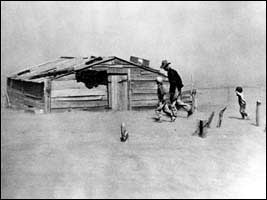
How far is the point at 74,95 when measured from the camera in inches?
789

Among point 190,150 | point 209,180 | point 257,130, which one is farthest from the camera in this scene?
point 257,130

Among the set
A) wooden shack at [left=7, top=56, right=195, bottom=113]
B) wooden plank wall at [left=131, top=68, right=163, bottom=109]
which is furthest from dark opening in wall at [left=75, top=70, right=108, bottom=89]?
wooden plank wall at [left=131, top=68, right=163, bottom=109]

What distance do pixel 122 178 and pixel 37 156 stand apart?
9.41 ft

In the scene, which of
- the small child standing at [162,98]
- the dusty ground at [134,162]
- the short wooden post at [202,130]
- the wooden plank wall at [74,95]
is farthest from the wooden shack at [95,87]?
the short wooden post at [202,130]

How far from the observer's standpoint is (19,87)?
2464cm

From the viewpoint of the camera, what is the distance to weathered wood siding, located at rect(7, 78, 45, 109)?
20.3 meters

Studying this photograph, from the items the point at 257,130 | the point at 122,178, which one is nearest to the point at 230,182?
the point at 122,178

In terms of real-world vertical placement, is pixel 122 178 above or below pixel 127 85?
below

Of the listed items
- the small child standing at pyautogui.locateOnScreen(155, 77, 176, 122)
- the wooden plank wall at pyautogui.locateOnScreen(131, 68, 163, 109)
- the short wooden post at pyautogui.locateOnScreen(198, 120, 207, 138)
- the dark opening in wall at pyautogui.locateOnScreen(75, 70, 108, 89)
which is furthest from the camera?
the wooden plank wall at pyautogui.locateOnScreen(131, 68, 163, 109)

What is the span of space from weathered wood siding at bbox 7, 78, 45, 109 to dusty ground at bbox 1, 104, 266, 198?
233 inches

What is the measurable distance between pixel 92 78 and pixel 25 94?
5.23m

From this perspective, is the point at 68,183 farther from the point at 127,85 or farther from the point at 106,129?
the point at 127,85

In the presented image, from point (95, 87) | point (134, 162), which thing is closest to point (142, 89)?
point (95, 87)

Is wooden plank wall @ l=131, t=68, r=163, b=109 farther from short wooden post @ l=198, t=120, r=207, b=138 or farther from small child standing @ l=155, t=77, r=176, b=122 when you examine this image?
short wooden post @ l=198, t=120, r=207, b=138
